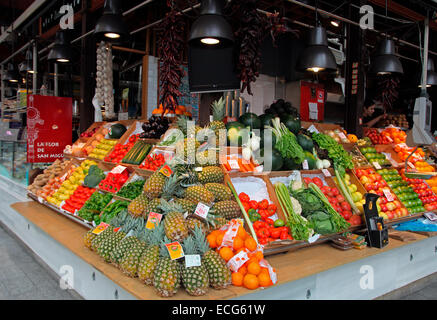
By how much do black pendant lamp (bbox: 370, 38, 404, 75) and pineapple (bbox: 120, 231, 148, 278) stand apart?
4413mm

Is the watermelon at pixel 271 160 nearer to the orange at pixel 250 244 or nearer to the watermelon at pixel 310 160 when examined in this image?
the watermelon at pixel 310 160

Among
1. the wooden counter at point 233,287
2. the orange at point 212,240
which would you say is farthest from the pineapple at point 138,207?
the orange at point 212,240

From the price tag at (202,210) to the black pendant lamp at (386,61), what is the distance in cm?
381

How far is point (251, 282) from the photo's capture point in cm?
231

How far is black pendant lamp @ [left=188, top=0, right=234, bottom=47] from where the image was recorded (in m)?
3.23

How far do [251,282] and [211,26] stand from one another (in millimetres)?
2369

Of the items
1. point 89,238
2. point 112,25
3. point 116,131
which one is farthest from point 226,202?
point 116,131

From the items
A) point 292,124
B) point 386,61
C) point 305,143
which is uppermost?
point 386,61

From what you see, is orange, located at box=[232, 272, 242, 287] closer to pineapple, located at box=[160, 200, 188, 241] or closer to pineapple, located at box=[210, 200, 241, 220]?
pineapple, located at box=[160, 200, 188, 241]

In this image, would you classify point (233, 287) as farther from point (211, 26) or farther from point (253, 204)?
point (211, 26)

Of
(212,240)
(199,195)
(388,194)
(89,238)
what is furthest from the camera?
(388,194)

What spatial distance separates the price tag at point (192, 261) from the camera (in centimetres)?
232
